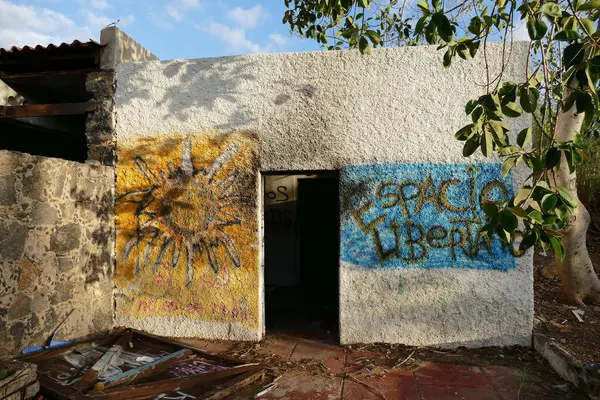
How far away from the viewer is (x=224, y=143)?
460 centimetres

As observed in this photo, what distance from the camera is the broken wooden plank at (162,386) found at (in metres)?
3.12

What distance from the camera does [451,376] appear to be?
3.71 m

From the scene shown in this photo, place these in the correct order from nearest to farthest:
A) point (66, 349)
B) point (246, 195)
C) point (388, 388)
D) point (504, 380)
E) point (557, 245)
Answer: point (557, 245) → point (388, 388) → point (504, 380) → point (66, 349) → point (246, 195)

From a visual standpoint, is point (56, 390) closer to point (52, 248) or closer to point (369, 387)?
point (52, 248)

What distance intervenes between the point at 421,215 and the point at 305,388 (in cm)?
206

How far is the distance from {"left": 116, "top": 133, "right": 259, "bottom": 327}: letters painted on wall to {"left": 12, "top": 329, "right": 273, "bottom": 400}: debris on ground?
0.54 m

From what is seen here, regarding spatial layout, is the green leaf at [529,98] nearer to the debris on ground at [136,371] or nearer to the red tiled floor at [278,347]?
the debris on ground at [136,371]

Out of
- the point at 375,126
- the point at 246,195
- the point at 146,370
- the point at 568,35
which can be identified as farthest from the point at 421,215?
the point at 146,370

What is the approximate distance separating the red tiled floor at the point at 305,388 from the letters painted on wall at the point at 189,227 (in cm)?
94

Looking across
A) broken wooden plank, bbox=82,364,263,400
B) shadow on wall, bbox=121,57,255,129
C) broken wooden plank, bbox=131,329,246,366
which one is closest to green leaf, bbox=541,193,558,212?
broken wooden plank, bbox=82,364,263,400

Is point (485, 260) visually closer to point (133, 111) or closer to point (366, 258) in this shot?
point (366, 258)

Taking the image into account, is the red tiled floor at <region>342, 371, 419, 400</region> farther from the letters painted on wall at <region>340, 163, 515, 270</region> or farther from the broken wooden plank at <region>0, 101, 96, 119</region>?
the broken wooden plank at <region>0, 101, 96, 119</region>

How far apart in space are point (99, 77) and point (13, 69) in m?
1.25

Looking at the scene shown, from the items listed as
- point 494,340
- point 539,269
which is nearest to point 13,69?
point 494,340
